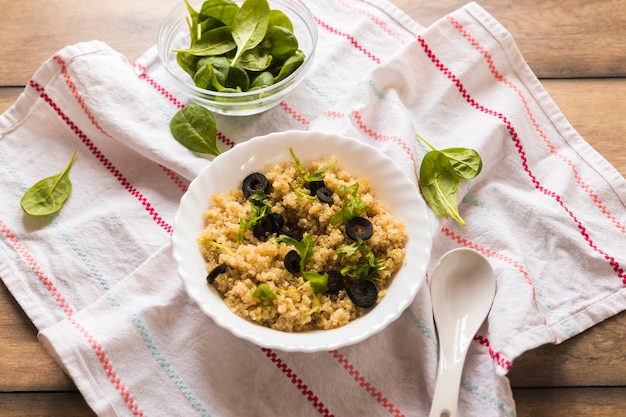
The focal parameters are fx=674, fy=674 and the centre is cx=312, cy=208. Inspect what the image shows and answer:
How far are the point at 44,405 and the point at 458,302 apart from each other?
1029 mm

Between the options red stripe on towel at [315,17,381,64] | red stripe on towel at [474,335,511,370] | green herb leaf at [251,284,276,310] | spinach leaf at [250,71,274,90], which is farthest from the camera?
red stripe on towel at [315,17,381,64]

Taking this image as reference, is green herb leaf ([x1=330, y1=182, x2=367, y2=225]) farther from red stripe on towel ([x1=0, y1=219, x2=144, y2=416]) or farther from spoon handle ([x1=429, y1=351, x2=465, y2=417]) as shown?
red stripe on towel ([x1=0, y1=219, x2=144, y2=416])

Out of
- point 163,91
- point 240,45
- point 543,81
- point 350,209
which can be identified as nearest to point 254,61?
point 240,45

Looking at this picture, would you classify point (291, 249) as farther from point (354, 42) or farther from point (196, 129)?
point (354, 42)

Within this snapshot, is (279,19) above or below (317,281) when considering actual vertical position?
above

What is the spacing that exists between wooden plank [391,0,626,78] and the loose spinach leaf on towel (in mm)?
492

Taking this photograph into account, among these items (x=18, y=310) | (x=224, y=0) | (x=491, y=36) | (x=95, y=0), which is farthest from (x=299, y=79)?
(x=18, y=310)

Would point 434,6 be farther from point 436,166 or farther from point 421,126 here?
point 436,166

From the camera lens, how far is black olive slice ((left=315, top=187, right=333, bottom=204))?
160 centimetres

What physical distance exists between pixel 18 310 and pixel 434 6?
1.57 m

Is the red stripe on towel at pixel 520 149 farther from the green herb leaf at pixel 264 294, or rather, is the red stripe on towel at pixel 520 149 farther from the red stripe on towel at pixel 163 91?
the green herb leaf at pixel 264 294

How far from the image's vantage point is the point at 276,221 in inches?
62.3

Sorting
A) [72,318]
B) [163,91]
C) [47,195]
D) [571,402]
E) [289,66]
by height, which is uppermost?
[289,66]

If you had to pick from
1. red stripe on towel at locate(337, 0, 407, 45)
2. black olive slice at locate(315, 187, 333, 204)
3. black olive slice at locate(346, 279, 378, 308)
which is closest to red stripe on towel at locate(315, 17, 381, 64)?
red stripe on towel at locate(337, 0, 407, 45)
